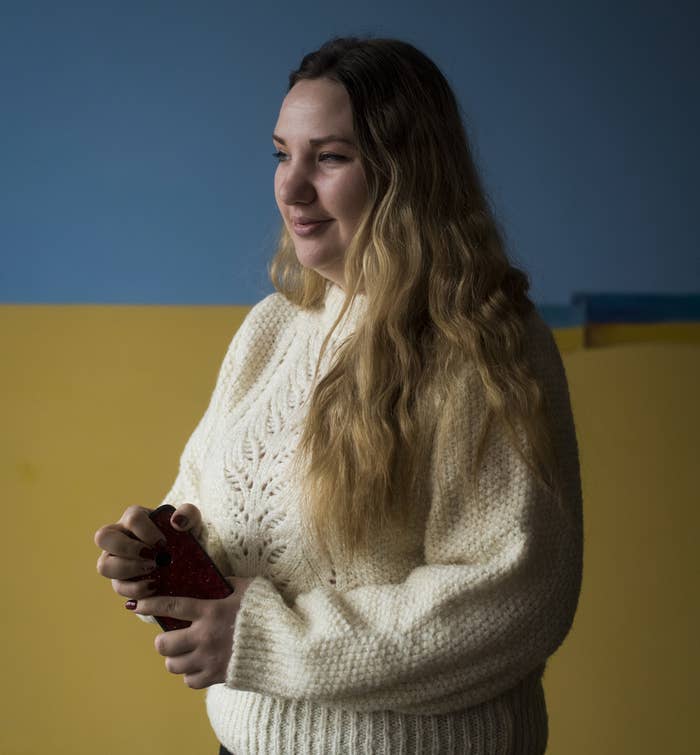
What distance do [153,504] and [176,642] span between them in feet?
2.97

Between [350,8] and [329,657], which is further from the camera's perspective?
[350,8]

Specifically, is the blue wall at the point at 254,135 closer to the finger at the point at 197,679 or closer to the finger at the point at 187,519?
the finger at the point at 187,519

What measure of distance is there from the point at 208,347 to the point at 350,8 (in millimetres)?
733

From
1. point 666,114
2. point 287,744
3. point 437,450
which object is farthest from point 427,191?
point 666,114

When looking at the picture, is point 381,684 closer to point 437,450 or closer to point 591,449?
point 437,450

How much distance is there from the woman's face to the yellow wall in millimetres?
780

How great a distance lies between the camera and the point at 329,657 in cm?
107

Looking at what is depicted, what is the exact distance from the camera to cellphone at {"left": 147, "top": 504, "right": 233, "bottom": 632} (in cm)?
115

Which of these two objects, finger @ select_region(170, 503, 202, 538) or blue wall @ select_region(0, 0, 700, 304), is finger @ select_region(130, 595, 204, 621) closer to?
finger @ select_region(170, 503, 202, 538)

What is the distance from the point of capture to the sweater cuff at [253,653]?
1.09 metres

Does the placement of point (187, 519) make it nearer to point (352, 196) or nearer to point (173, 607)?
point (173, 607)

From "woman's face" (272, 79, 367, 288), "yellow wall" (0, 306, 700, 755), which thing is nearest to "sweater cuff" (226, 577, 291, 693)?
"woman's face" (272, 79, 367, 288)

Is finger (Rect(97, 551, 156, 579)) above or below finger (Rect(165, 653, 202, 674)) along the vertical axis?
above

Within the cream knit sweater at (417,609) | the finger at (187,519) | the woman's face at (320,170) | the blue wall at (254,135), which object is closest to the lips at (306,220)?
the woman's face at (320,170)
